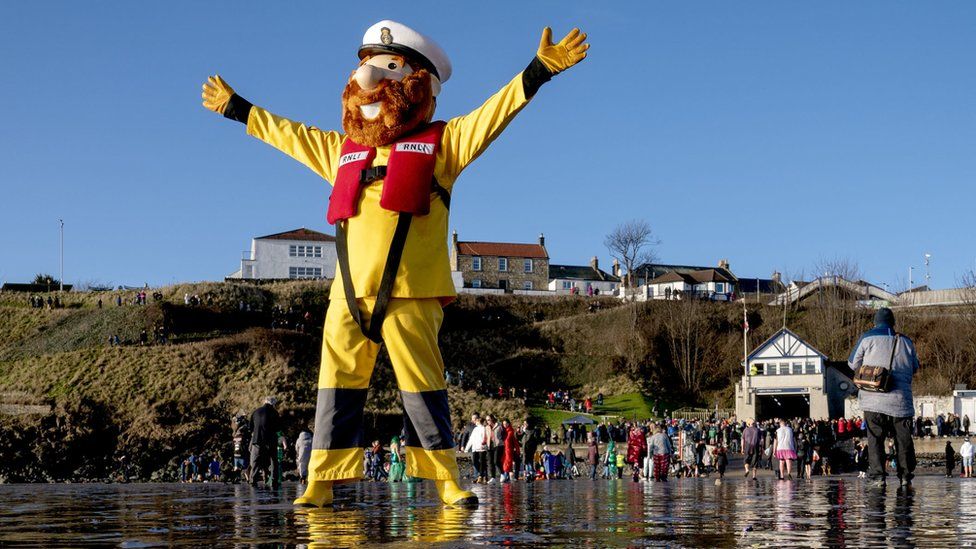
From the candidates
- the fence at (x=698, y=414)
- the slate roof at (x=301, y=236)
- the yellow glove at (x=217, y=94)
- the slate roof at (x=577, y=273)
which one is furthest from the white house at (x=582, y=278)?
the yellow glove at (x=217, y=94)

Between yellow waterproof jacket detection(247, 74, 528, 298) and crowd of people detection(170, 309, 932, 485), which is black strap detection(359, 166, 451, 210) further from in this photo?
crowd of people detection(170, 309, 932, 485)

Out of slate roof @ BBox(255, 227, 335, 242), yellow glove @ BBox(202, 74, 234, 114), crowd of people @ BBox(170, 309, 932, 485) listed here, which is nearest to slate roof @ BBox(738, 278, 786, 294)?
slate roof @ BBox(255, 227, 335, 242)

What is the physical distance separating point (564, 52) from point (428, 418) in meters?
3.25

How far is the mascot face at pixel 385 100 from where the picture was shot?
32.2 feet

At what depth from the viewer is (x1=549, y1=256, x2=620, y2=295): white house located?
132500 mm

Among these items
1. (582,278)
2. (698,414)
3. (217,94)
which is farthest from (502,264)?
(217,94)

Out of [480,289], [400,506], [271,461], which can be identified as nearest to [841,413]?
[480,289]

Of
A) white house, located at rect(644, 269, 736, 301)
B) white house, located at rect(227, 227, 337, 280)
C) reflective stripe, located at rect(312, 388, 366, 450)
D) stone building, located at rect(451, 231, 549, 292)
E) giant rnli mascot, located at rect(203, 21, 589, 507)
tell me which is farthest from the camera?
white house, located at rect(644, 269, 736, 301)

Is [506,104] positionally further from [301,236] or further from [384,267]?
[301,236]

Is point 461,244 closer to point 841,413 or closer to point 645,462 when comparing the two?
point 841,413

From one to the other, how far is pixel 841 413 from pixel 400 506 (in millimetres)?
75049

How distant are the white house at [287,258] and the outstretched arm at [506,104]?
333 ft

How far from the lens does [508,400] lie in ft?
257

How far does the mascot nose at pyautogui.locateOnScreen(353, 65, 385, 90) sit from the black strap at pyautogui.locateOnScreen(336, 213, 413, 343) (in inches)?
53.4
